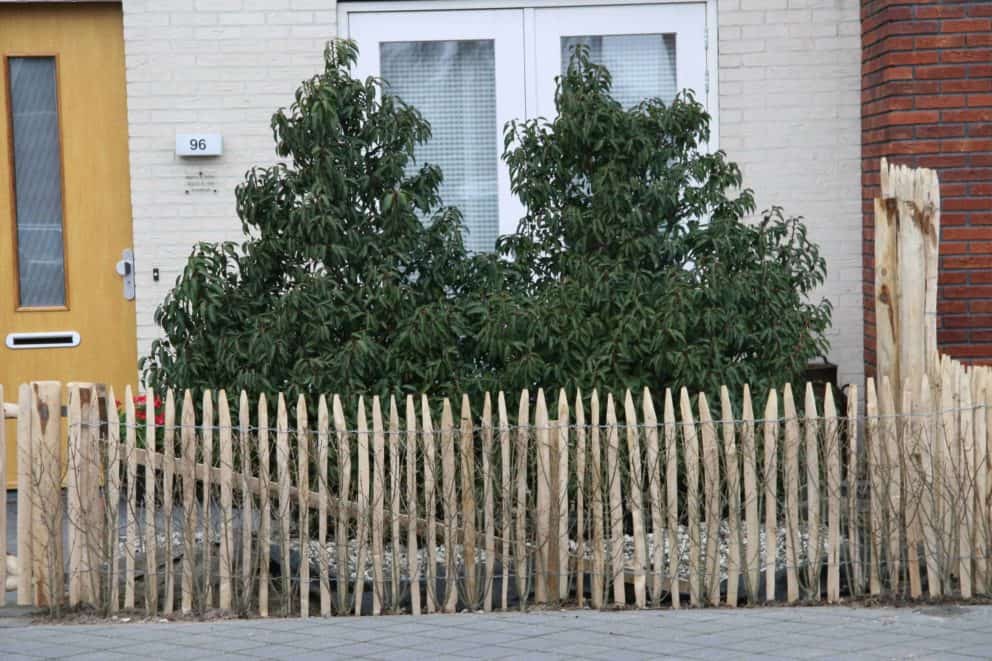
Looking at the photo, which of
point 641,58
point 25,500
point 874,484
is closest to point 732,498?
point 874,484

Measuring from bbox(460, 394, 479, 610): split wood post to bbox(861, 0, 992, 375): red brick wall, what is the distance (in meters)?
3.62

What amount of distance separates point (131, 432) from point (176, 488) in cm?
32

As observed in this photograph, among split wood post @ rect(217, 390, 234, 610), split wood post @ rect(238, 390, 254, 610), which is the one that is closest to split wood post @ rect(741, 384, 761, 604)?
split wood post @ rect(217, 390, 234, 610)

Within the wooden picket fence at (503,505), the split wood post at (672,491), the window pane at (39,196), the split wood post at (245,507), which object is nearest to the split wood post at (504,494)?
the wooden picket fence at (503,505)

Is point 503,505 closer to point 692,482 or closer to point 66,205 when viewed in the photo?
point 692,482

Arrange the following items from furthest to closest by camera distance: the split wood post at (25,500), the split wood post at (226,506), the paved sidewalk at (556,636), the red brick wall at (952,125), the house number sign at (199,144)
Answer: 1. the house number sign at (199,144)
2. the red brick wall at (952,125)
3. the split wood post at (25,500)
4. the split wood post at (226,506)
5. the paved sidewalk at (556,636)

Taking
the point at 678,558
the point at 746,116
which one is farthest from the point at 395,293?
the point at 746,116

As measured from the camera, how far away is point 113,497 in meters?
6.55

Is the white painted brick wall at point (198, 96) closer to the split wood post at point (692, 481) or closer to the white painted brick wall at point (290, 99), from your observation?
the white painted brick wall at point (290, 99)

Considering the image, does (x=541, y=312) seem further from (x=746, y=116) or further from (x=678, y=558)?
(x=746, y=116)

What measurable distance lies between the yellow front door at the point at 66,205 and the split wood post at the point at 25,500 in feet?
9.05

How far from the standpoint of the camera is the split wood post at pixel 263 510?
648 cm

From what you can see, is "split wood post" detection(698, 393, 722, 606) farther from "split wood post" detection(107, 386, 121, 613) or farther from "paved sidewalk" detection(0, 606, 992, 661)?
"split wood post" detection(107, 386, 121, 613)

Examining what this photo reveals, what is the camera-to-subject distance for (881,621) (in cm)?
629
